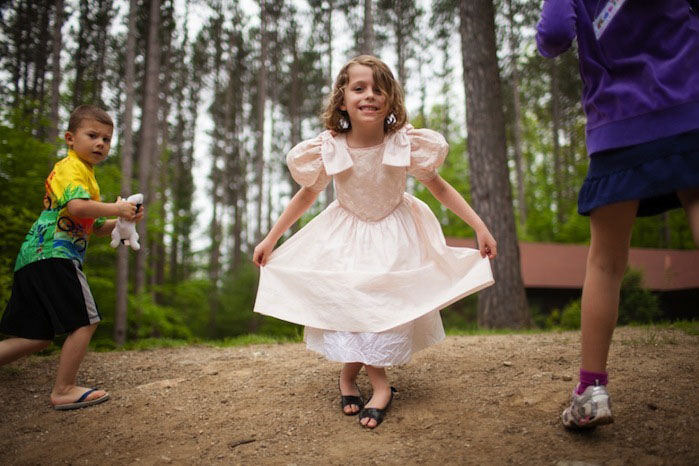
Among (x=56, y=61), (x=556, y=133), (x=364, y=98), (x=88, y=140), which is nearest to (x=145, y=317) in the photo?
(x=56, y=61)

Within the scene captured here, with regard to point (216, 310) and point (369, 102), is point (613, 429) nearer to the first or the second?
point (369, 102)

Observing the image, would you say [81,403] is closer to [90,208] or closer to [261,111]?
[90,208]

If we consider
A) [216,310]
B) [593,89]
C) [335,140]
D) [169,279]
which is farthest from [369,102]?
[169,279]

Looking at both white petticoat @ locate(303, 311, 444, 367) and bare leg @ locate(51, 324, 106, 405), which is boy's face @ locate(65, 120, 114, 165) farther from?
white petticoat @ locate(303, 311, 444, 367)

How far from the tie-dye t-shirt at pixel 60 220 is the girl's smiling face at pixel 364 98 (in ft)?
5.17

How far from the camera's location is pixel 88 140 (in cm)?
277

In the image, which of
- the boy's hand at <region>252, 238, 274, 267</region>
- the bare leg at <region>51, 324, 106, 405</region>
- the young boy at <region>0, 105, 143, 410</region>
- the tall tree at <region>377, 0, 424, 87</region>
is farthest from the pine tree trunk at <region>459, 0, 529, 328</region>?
the tall tree at <region>377, 0, 424, 87</region>

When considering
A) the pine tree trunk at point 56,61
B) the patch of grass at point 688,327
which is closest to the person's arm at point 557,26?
the patch of grass at point 688,327

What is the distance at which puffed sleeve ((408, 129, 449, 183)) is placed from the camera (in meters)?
2.56

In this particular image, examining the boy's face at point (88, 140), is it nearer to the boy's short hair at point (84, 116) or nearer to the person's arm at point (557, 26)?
the boy's short hair at point (84, 116)

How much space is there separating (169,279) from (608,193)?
21.7 m

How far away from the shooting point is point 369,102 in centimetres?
252

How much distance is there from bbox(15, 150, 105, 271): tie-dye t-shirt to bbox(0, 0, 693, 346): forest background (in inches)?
96.1

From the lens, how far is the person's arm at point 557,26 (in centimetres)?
176
